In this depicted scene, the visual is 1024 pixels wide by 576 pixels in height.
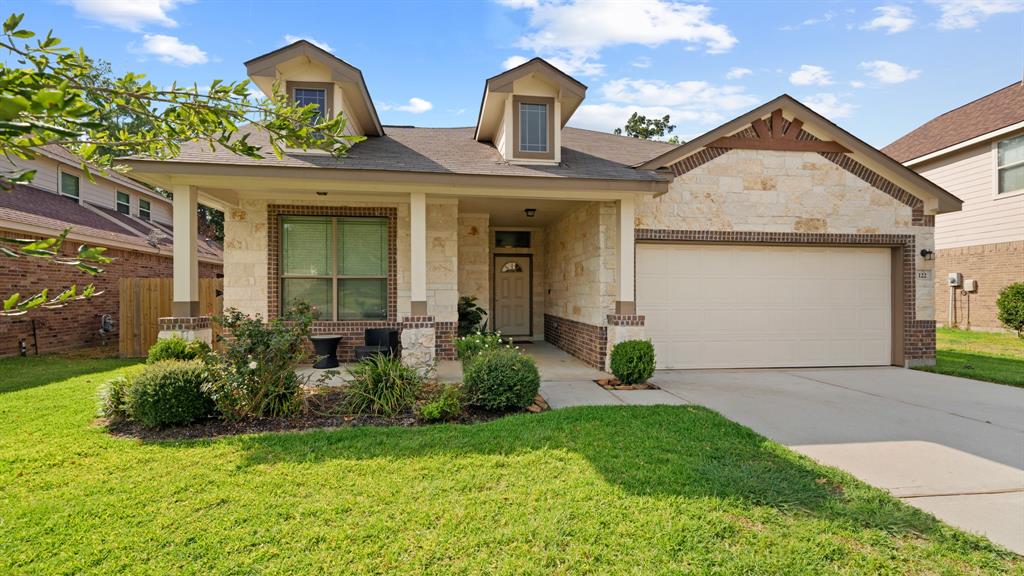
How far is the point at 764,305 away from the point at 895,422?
3.53 m

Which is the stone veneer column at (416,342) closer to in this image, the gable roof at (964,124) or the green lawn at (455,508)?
the green lawn at (455,508)

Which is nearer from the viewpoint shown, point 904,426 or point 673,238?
point 904,426

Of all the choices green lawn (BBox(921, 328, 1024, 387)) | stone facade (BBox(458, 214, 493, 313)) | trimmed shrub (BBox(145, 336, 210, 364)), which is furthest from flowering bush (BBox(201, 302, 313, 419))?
green lawn (BBox(921, 328, 1024, 387))

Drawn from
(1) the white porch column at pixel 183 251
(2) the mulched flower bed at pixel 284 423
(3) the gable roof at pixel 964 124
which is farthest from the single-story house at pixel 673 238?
(3) the gable roof at pixel 964 124

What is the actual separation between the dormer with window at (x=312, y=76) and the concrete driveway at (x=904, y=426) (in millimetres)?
6720

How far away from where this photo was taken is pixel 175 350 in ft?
20.5

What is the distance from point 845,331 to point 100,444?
10670 millimetres

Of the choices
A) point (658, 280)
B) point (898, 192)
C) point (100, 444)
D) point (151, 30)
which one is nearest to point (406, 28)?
point (151, 30)

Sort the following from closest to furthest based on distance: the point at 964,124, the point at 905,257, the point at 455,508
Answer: the point at 455,508, the point at 905,257, the point at 964,124

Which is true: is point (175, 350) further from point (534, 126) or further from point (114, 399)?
point (534, 126)

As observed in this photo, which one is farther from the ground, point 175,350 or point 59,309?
point 59,309

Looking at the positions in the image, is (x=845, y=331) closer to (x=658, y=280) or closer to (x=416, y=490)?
(x=658, y=280)

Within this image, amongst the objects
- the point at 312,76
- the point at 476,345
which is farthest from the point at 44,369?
the point at 476,345

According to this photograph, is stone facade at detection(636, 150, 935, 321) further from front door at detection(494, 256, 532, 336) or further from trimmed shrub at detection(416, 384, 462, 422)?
trimmed shrub at detection(416, 384, 462, 422)
